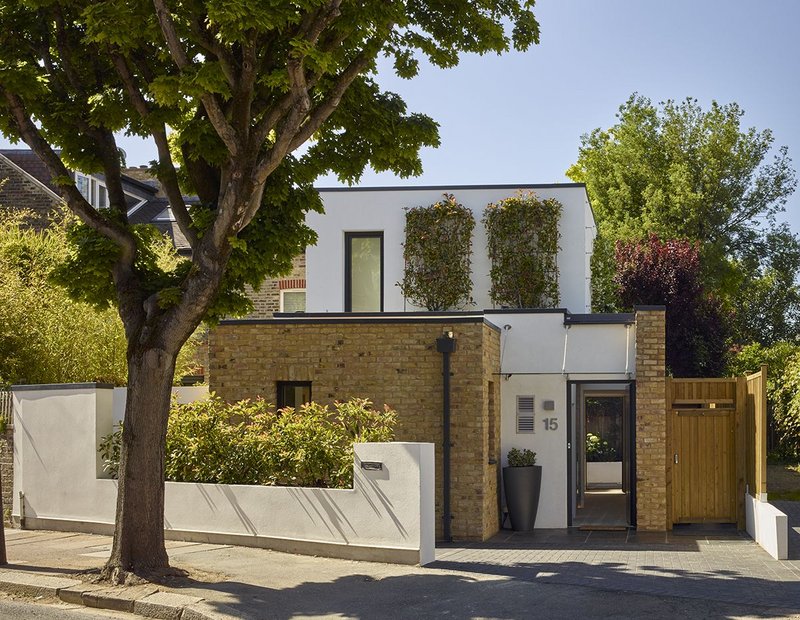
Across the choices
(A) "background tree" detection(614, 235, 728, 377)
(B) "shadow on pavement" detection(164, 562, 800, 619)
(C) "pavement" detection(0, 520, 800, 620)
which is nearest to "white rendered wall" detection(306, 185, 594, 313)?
(A) "background tree" detection(614, 235, 728, 377)

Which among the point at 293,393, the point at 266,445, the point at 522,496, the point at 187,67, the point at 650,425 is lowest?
the point at 522,496

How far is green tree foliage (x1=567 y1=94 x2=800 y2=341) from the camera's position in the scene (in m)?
40.2

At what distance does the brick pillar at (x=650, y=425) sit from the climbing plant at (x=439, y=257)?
471cm

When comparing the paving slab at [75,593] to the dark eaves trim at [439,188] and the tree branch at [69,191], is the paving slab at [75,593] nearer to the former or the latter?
the tree branch at [69,191]

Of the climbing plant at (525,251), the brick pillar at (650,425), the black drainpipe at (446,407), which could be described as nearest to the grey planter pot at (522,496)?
the brick pillar at (650,425)

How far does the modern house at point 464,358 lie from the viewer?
17219 millimetres

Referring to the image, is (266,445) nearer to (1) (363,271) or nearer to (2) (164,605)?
(2) (164,605)

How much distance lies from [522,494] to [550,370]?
7.39 feet

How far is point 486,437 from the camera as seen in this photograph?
17531mm

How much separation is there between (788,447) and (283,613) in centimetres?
1740

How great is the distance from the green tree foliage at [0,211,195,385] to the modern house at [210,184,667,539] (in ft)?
7.59

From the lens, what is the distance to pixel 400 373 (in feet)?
57.3

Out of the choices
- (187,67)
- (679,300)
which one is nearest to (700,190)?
(679,300)

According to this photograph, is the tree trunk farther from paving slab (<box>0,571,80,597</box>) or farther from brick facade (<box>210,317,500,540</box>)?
brick facade (<box>210,317,500,540</box>)
